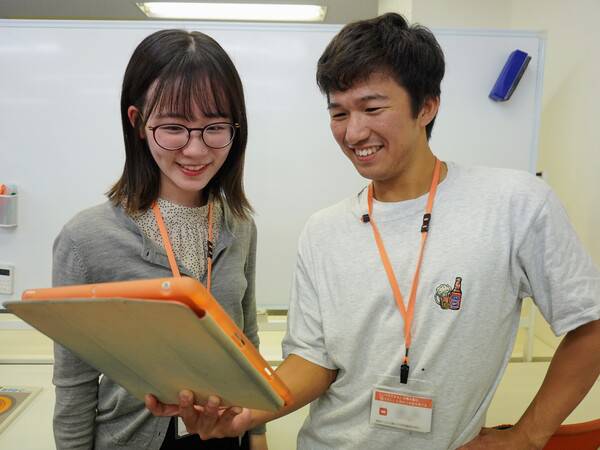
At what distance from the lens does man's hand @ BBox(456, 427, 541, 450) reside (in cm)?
95

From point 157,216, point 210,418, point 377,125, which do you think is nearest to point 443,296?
point 377,125

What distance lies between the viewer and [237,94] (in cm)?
102

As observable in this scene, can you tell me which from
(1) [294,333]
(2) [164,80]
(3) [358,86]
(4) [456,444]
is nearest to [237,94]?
(2) [164,80]

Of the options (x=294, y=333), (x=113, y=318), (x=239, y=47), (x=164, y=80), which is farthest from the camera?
(x=239, y=47)

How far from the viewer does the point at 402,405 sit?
3.13ft

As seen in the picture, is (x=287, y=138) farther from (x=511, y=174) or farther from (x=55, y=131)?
(x=511, y=174)

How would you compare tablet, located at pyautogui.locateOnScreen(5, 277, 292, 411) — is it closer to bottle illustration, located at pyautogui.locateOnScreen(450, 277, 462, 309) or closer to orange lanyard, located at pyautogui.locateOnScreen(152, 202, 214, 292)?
orange lanyard, located at pyautogui.locateOnScreen(152, 202, 214, 292)

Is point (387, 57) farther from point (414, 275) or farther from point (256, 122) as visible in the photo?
point (256, 122)

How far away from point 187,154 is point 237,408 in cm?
51

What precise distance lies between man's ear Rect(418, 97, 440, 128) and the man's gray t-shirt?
14cm

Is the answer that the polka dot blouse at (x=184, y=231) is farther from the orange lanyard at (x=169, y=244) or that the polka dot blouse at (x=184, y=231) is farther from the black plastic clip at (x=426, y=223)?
the black plastic clip at (x=426, y=223)

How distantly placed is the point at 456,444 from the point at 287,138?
5.18 feet

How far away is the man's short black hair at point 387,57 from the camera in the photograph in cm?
98

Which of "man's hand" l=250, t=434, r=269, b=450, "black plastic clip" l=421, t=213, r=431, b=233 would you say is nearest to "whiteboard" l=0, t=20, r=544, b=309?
"man's hand" l=250, t=434, r=269, b=450
